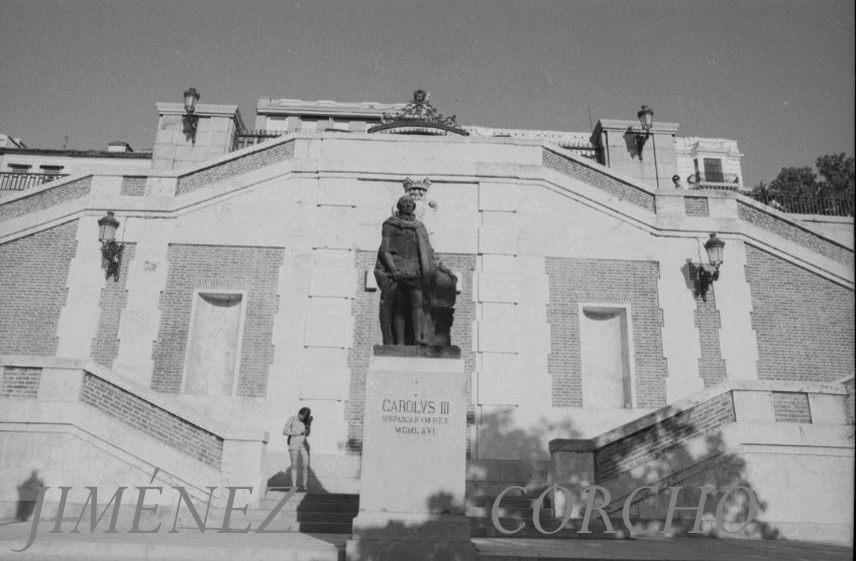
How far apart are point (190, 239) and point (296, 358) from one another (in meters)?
3.96

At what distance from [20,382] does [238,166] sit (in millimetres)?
7406

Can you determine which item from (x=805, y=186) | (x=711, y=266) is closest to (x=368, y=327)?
(x=711, y=266)

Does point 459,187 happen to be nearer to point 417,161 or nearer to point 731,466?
point 417,161

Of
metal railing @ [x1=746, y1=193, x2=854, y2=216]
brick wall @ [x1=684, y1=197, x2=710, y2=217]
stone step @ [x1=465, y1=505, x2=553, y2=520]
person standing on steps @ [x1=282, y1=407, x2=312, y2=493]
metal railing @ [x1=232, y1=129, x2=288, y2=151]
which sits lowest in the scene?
stone step @ [x1=465, y1=505, x2=553, y2=520]

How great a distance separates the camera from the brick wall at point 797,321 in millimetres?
14430

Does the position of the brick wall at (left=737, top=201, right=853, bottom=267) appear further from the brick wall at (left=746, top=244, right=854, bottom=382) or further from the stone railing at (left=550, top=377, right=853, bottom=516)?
the stone railing at (left=550, top=377, right=853, bottom=516)

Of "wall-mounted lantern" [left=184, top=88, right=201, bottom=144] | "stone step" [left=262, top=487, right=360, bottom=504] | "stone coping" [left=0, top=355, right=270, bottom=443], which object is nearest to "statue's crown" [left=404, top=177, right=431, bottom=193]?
"stone coping" [left=0, top=355, right=270, bottom=443]

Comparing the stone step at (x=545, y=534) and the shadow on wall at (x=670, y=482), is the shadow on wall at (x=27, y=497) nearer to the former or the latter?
the stone step at (x=545, y=534)

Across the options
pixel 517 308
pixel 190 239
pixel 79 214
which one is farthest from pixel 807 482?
pixel 79 214

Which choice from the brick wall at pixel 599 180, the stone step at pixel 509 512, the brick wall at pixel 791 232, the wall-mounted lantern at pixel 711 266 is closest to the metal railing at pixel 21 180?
the brick wall at pixel 599 180

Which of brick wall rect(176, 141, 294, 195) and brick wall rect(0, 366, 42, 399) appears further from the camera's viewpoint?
brick wall rect(176, 141, 294, 195)

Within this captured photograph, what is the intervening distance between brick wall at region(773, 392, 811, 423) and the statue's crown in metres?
8.62

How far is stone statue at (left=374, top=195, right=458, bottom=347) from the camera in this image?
8.27 metres

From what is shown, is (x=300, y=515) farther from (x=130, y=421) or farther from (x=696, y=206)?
(x=696, y=206)
